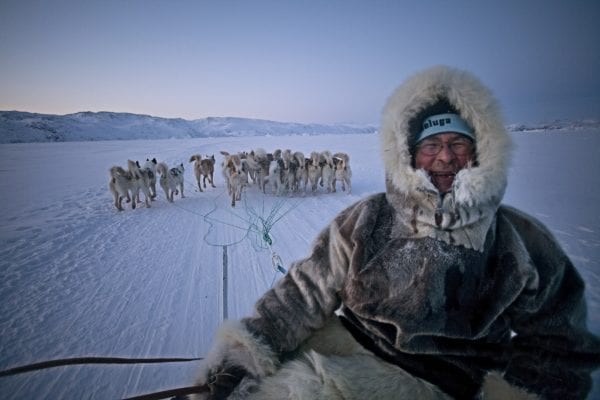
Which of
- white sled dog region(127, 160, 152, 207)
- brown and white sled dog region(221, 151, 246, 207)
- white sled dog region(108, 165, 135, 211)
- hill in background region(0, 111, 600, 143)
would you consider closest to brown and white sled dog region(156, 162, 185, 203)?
white sled dog region(127, 160, 152, 207)

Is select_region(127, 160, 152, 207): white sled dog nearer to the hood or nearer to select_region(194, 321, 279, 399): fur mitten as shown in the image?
select_region(194, 321, 279, 399): fur mitten

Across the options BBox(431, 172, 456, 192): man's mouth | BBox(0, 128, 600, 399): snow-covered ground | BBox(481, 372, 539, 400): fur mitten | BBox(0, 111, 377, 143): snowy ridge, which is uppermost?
BBox(0, 111, 377, 143): snowy ridge

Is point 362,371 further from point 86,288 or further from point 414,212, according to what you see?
point 86,288

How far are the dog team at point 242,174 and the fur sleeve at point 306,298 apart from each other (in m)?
7.11

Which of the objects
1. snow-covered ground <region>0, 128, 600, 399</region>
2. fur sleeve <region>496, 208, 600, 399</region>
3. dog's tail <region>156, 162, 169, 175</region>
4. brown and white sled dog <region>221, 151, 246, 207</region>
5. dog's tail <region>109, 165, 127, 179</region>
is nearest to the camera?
fur sleeve <region>496, 208, 600, 399</region>

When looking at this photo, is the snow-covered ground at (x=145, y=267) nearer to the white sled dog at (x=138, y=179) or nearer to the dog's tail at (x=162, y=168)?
the white sled dog at (x=138, y=179)

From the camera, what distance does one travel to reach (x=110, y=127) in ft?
370

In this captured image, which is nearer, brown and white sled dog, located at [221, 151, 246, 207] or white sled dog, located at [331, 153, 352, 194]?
brown and white sled dog, located at [221, 151, 246, 207]

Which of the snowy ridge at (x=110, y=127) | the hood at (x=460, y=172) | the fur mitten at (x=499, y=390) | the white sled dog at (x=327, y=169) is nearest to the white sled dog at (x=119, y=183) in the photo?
the white sled dog at (x=327, y=169)

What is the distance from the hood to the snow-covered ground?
0.87 metres

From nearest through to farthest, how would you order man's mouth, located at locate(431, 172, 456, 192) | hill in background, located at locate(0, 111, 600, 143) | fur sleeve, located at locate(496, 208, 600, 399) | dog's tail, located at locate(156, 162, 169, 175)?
fur sleeve, located at locate(496, 208, 600, 399) → man's mouth, located at locate(431, 172, 456, 192) → dog's tail, located at locate(156, 162, 169, 175) → hill in background, located at locate(0, 111, 600, 143)

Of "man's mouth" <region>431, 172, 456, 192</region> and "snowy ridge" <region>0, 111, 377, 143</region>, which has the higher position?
"snowy ridge" <region>0, 111, 377, 143</region>

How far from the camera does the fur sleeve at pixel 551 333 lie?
1.34m

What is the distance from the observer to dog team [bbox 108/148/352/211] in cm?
802
